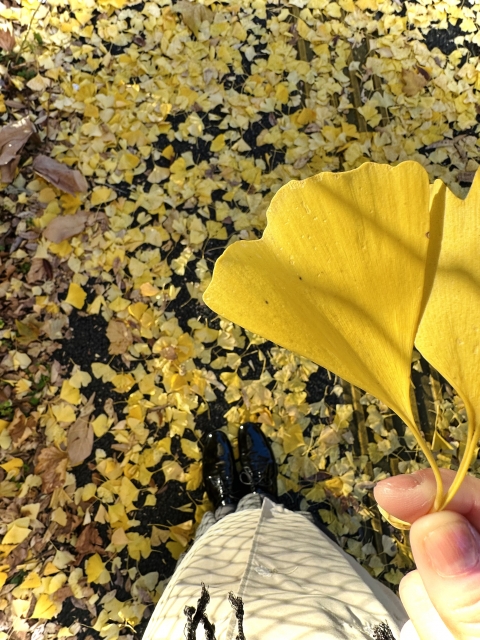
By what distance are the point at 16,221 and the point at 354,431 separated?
1.50 m

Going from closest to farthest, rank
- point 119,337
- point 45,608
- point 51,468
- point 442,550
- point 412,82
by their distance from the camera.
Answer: point 442,550, point 45,608, point 51,468, point 119,337, point 412,82

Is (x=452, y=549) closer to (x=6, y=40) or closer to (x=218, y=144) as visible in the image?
(x=218, y=144)

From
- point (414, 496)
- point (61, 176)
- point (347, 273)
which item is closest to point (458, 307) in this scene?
point (347, 273)

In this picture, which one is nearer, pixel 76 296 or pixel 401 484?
pixel 401 484

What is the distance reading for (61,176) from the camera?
180 centimetres

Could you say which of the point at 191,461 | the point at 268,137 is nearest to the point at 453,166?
the point at 268,137

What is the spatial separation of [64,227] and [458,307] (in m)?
1.66

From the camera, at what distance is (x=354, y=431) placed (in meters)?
1.62

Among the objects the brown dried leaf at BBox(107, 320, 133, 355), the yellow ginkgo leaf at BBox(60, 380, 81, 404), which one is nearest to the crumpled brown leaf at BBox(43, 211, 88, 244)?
the brown dried leaf at BBox(107, 320, 133, 355)

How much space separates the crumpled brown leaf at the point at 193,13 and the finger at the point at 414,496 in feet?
6.57

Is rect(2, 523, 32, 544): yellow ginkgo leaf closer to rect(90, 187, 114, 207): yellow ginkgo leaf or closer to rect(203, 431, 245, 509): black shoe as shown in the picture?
rect(203, 431, 245, 509): black shoe

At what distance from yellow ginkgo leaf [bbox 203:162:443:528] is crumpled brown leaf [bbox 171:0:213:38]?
1.96 m

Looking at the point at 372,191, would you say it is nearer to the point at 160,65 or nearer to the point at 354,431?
→ the point at 354,431

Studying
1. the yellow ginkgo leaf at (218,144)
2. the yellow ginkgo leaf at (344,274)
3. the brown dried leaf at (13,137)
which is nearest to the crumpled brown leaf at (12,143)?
the brown dried leaf at (13,137)
